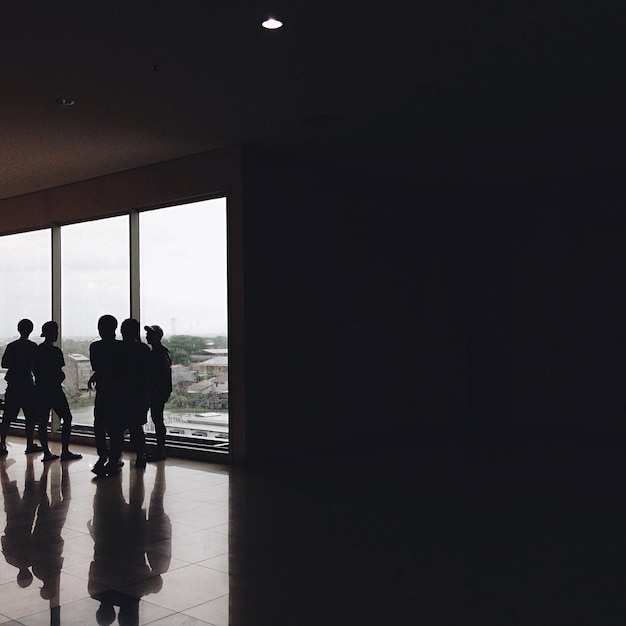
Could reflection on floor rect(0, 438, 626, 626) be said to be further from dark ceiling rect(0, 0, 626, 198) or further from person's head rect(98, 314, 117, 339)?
dark ceiling rect(0, 0, 626, 198)

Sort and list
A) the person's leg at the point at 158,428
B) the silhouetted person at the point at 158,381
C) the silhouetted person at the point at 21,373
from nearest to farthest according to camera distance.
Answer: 1. the silhouetted person at the point at 158,381
2. the person's leg at the point at 158,428
3. the silhouetted person at the point at 21,373

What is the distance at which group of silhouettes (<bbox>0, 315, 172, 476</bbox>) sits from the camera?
7449 mm

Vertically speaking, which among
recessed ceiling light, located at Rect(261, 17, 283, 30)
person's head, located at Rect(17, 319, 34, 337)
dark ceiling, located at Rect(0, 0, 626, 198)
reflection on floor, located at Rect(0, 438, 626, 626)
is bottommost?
reflection on floor, located at Rect(0, 438, 626, 626)

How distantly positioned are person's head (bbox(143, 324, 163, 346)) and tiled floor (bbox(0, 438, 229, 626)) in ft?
4.51

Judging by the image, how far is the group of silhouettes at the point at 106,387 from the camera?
745 centimetres

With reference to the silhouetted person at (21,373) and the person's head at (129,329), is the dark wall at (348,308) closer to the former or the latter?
the person's head at (129,329)

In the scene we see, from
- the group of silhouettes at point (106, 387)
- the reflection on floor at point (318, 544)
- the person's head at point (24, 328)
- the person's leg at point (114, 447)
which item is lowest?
the reflection on floor at point (318, 544)

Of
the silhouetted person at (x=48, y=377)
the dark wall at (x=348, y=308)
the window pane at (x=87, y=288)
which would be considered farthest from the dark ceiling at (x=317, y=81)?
the silhouetted person at (x=48, y=377)

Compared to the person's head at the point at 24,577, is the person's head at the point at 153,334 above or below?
above

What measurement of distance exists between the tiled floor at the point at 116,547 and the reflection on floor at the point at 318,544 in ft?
0.05

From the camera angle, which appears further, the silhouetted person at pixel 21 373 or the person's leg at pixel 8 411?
the person's leg at pixel 8 411

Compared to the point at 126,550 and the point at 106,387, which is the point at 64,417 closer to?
the point at 106,387

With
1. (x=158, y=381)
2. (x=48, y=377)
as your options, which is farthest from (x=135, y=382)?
(x=48, y=377)

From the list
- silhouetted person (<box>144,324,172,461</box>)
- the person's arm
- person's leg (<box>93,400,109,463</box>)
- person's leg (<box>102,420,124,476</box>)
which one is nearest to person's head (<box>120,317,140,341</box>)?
silhouetted person (<box>144,324,172,461</box>)
